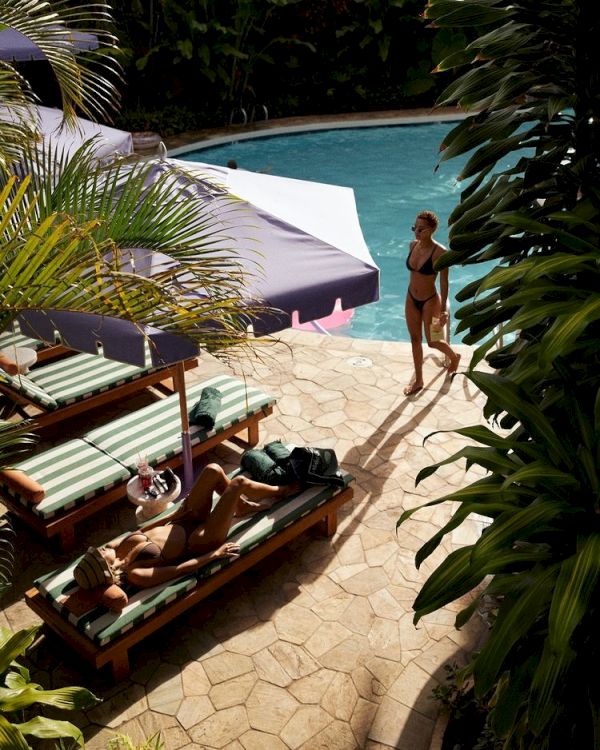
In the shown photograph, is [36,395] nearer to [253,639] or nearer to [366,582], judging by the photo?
[253,639]

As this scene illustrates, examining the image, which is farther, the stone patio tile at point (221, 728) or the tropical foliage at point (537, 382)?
the stone patio tile at point (221, 728)

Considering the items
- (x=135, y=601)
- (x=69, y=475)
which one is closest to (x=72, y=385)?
(x=69, y=475)

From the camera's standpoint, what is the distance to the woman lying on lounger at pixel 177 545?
16.8 ft

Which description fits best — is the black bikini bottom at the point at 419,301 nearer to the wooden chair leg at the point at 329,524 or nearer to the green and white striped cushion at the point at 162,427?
the green and white striped cushion at the point at 162,427

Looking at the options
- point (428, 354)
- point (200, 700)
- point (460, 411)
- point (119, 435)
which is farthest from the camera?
point (428, 354)

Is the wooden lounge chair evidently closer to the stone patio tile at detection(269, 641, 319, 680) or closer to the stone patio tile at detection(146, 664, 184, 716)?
the stone patio tile at detection(146, 664, 184, 716)

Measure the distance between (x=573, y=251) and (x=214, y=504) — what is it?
383cm

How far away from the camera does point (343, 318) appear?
12414 millimetres

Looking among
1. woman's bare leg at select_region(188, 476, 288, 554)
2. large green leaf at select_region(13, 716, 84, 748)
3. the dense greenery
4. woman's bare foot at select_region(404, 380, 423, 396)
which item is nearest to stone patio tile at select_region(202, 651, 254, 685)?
woman's bare leg at select_region(188, 476, 288, 554)

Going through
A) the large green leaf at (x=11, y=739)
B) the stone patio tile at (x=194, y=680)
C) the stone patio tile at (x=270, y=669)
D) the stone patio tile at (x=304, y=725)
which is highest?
the large green leaf at (x=11, y=739)

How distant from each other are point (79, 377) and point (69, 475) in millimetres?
1768

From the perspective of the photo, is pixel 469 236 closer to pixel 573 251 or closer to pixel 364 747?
pixel 573 251

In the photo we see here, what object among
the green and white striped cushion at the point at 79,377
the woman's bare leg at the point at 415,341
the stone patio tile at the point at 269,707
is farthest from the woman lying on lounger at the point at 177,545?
the woman's bare leg at the point at 415,341

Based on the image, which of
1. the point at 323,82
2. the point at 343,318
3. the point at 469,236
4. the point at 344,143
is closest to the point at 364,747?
the point at 469,236
